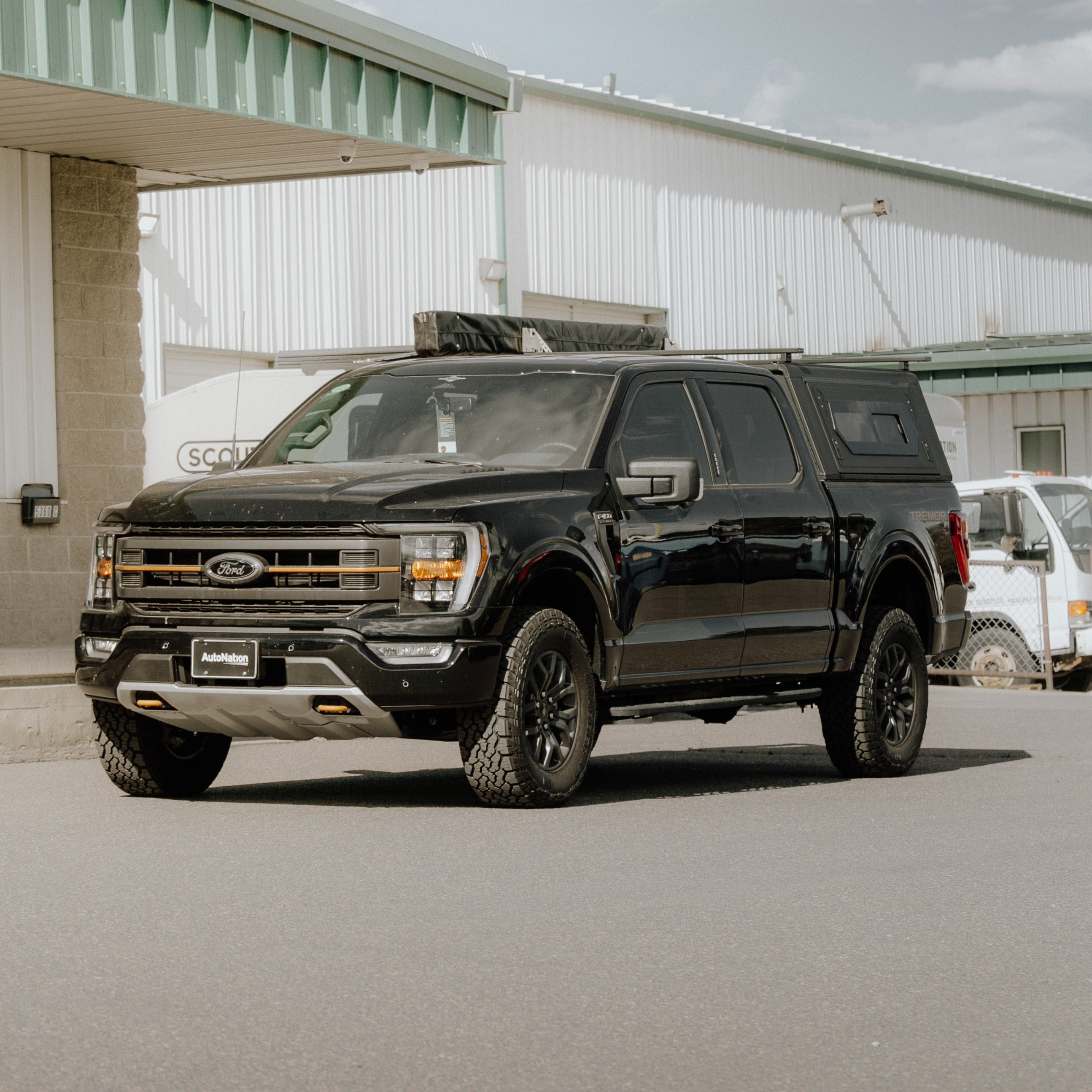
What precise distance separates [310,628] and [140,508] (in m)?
1.10

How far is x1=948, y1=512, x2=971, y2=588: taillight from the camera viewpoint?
11.9 meters

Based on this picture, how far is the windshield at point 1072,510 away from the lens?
19719mm

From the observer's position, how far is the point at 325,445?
10.2 m

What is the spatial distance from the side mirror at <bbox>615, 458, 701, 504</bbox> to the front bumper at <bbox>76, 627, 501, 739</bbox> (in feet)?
3.94

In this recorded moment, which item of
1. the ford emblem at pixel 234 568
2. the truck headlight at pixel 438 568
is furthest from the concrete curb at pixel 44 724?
Answer: the truck headlight at pixel 438 568

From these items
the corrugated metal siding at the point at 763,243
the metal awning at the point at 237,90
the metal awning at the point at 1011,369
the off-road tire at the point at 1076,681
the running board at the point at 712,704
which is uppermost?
the corrugated metal siding at the point at 763,243

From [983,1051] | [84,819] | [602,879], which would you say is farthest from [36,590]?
[983,1051]

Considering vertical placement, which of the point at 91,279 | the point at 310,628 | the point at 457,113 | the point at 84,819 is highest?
the point at 457,113

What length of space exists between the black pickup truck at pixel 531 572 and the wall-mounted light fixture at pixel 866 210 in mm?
23833

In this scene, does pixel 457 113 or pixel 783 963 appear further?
pixel 457 113

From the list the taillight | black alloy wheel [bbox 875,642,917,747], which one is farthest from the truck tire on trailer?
black alloy wheel [bbox 875,642,917,747]

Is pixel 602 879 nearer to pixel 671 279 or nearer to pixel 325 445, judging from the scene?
pixel 325 445

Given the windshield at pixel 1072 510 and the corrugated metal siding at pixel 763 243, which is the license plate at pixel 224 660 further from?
the corrugated metal siding at pixel 763 243

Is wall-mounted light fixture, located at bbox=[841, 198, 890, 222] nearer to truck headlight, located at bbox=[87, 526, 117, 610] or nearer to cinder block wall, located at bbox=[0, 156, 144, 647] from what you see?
cinder block wall, located at bbox=[0, 156, 144, 647]
